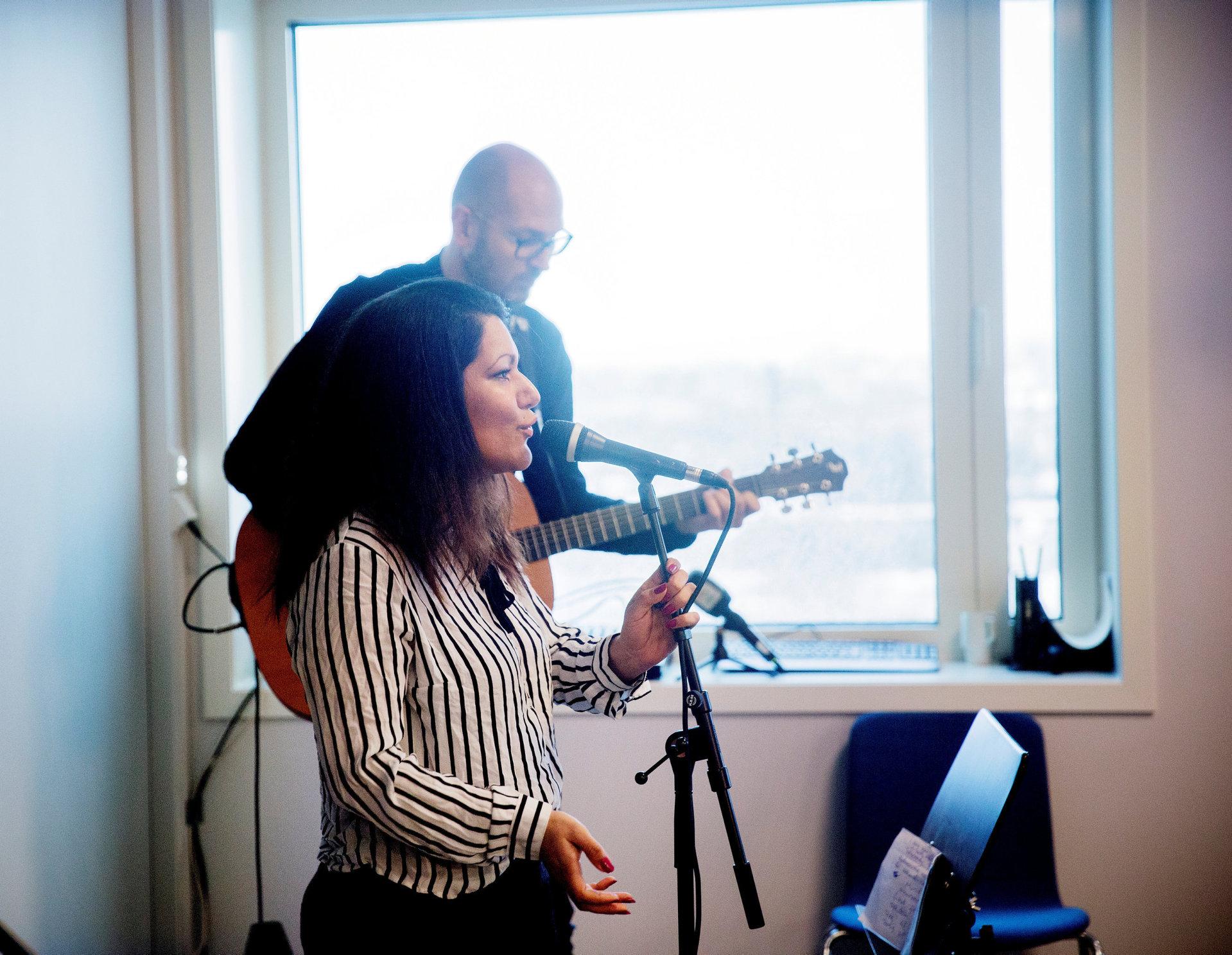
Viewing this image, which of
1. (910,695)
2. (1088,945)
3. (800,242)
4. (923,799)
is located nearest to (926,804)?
(923,799)

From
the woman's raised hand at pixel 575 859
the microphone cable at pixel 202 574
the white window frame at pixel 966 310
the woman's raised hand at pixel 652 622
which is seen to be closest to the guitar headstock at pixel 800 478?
the white window frame at pixel 966 310

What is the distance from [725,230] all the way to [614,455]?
146 centimetres

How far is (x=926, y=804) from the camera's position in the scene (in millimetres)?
2340

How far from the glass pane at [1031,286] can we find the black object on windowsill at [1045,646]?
0.11 metres

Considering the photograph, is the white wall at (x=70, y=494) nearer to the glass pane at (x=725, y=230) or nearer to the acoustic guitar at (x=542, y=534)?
the acoustic guitar at (x=542, y=534)

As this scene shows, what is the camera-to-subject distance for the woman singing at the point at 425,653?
1.18 m

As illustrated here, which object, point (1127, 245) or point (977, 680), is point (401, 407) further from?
point (1127, 245)

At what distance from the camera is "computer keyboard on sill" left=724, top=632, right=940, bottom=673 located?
2551mm

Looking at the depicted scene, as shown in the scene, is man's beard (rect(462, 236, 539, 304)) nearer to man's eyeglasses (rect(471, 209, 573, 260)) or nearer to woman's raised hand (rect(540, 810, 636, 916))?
man's eyeglasses (rect(471, 209, 573, 260))

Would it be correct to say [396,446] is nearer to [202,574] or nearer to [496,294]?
[496,294]

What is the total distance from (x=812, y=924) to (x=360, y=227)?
81.6 inches

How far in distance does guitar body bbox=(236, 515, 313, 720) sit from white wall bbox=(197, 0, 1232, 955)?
0.95 metres

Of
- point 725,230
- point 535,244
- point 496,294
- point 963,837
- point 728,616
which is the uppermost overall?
point 725,230

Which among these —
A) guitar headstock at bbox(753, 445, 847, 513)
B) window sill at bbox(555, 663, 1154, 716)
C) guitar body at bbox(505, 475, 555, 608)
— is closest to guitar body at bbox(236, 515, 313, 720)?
guitar body at bbox(505, 475, 555, 608)
